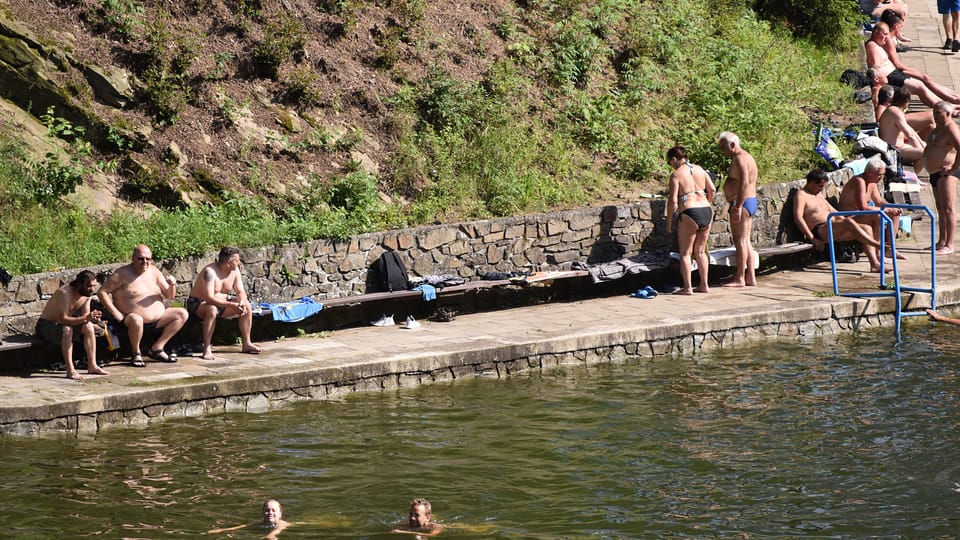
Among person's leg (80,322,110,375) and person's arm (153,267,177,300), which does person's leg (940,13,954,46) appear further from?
person's leg (80,322,110,375)

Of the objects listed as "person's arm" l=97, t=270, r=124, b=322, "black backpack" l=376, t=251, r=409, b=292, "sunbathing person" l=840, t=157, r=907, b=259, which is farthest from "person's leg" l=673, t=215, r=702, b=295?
"person's arm" l=97, t=270, r=124, b=322

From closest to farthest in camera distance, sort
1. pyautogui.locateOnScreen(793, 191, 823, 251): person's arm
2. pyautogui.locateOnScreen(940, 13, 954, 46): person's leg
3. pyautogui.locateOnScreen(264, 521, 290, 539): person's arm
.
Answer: pyautogui.locateOnScreen(264, 521, 290, 539): person's arm → pyautogui.locateOnScreen(793, 191, 823, 251): person's arm → pyautogui.locateOnScreen(940, 13, 954, 46): person's leg

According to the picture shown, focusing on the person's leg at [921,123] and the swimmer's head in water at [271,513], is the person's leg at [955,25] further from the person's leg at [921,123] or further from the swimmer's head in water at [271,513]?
the swimmer's head in water at [271,513]

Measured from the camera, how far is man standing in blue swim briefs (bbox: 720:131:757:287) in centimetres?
1466

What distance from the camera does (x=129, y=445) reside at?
10156 mm

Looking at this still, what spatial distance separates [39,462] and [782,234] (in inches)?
397

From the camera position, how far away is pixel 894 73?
19.4 meters

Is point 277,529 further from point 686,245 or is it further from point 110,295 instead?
point 686,245

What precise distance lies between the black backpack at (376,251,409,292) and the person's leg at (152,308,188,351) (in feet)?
8.71

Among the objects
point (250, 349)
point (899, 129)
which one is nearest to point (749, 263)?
point (899, 129)

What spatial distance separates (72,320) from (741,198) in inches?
303

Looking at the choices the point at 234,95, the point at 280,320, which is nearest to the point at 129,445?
the point at 280,320

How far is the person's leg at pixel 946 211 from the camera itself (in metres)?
16.0

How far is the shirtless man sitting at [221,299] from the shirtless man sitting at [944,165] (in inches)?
351
